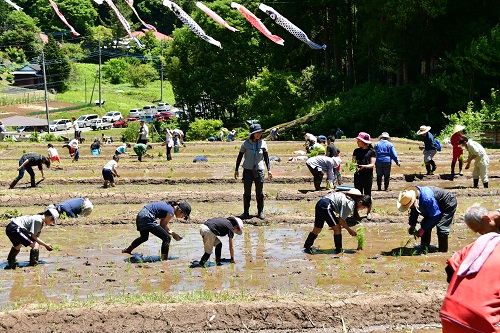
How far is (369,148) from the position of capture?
16.5 metres

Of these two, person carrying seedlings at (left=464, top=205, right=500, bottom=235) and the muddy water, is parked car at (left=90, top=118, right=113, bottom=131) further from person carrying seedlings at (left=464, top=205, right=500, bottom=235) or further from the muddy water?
person carrying seedlings at (left=464, top=205, right=500, bottom=235)

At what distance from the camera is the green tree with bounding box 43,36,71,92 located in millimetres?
82312

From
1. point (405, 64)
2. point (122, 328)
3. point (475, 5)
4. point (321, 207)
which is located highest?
point (475, 5)

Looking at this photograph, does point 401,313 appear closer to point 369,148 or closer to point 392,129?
point 369,148

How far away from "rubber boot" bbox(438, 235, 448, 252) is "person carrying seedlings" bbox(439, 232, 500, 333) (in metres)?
6.69

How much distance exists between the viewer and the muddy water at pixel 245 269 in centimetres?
1091

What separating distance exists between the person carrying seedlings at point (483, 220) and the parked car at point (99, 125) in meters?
60.4

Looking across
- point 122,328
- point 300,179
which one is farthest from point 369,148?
point 122,328

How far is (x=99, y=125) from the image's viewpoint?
215ft

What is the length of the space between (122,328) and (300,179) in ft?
43.5

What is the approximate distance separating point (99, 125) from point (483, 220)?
60685mm

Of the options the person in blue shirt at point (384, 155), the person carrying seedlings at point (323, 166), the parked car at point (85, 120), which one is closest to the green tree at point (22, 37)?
the parked car at point (85, 120)

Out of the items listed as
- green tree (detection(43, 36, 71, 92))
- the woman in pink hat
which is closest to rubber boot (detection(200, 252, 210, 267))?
the woman in pink hat

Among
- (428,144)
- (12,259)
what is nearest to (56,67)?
(428,144)
